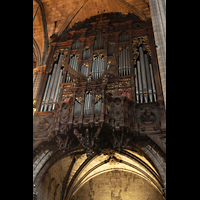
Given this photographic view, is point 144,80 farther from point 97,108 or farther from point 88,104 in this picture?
point 88,104

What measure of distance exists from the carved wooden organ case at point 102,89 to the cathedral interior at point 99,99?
4cm

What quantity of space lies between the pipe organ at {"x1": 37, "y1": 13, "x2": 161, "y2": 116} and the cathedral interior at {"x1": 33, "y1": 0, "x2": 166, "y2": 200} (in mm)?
48

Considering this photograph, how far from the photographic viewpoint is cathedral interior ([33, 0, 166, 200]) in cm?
948

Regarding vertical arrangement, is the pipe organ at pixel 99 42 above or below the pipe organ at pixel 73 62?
above

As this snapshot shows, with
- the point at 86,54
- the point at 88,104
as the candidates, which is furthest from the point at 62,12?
the point at 88,104

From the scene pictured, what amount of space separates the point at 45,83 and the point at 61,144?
13.1ft

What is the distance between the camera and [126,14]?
50.1ft

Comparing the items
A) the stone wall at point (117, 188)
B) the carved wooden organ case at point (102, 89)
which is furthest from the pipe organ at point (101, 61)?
the stone wall at point (117, 188)

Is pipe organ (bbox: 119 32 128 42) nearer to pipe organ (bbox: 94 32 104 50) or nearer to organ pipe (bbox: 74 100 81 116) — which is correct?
pipe organ (bbox: 94 32 104 50)

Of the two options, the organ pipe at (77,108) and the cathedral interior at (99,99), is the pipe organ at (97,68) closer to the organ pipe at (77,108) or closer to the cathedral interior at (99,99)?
the cathedral interior at (99,99)

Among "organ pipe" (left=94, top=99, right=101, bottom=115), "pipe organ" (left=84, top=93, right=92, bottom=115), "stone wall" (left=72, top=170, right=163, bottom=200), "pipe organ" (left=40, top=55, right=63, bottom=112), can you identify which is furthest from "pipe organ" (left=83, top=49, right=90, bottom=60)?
"stone wall" (left=72, top=170, right=163, bottom=200)

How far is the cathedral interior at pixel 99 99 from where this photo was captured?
373 inches
